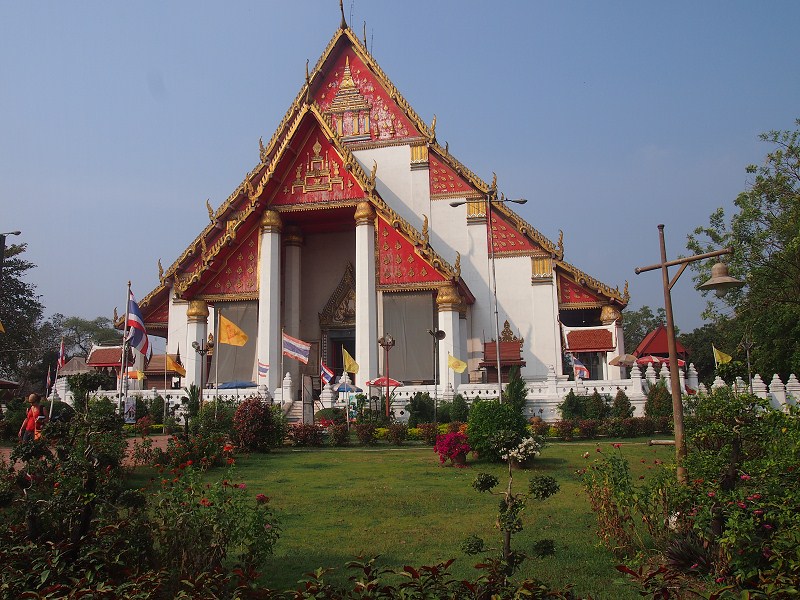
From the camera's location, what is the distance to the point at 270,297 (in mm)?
22031

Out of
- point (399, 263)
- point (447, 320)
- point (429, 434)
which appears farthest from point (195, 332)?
point (429, 434)

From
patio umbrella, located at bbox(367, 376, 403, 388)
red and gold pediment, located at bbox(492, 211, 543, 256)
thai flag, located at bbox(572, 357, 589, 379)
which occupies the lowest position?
patio umbrella, located at bbox(367, 376, 403, 388)

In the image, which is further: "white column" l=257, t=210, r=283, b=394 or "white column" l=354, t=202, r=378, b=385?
"white column" l=257, t=210, r=283, b=394

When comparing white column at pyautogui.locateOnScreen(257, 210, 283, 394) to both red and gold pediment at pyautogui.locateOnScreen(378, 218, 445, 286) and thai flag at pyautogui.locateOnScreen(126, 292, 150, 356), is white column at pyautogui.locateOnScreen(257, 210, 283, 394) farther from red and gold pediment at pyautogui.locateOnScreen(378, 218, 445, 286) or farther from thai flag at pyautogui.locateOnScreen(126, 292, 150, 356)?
thai flag at pyautogui.locateOnScreen(126, 292, 150, 356)

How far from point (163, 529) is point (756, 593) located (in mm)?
3753

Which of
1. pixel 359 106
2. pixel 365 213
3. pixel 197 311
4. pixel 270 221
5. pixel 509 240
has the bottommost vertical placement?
pixel 197 311

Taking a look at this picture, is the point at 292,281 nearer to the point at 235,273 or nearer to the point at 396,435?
the point at 235,273

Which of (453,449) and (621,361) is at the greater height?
(621,361)

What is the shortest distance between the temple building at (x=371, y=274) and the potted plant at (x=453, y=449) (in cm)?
835

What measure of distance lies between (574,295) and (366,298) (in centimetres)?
703

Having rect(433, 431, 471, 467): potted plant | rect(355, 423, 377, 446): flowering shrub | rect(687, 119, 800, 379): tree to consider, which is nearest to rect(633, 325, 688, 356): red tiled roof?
rect(687, 119, 800, 379): tree

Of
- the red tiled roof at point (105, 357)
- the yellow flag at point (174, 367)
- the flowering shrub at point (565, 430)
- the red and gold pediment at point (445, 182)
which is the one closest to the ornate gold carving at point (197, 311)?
the yellow flag at point (174, 367)

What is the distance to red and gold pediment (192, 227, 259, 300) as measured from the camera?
22672 mm

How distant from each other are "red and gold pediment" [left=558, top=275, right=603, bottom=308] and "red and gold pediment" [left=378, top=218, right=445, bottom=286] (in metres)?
4.68
